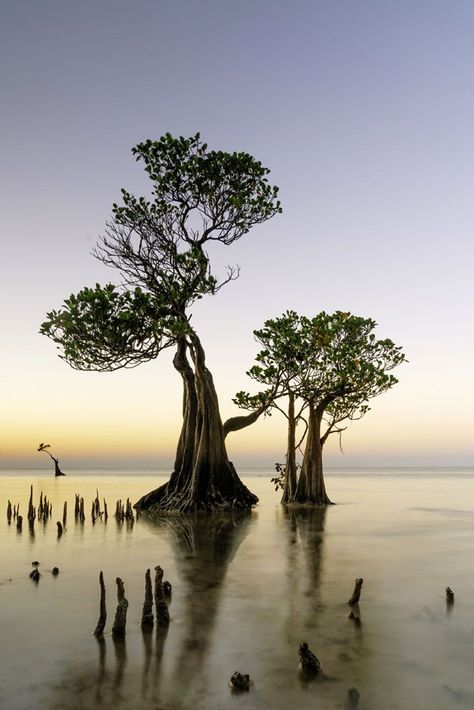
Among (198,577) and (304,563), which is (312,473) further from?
(198,577)

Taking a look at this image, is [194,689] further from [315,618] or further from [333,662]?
[315,618]

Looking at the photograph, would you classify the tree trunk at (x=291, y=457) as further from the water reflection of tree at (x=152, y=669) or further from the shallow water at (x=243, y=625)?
the water reflection of tree at (x=152, y=669)

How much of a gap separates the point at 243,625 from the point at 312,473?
25.3m

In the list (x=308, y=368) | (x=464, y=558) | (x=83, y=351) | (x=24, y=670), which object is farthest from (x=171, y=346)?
(x=24, y=670)

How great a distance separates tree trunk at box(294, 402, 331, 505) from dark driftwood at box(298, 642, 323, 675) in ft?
88.7

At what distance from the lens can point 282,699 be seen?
7.68 metres

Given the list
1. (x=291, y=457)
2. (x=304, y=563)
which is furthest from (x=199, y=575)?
(x=291, y=457)

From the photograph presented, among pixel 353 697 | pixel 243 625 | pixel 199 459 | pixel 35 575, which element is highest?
pixel 199 459

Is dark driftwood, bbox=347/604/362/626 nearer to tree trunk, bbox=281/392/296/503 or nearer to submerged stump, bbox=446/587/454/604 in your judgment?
submerged stump, bbox=446/587/454/604

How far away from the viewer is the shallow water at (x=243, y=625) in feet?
26.0

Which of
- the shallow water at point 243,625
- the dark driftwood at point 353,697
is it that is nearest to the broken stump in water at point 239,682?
the shallow water at point 243,625

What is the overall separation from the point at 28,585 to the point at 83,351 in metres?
17.0

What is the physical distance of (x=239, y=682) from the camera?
8000mm

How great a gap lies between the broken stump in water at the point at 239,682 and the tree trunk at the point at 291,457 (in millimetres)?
27907
